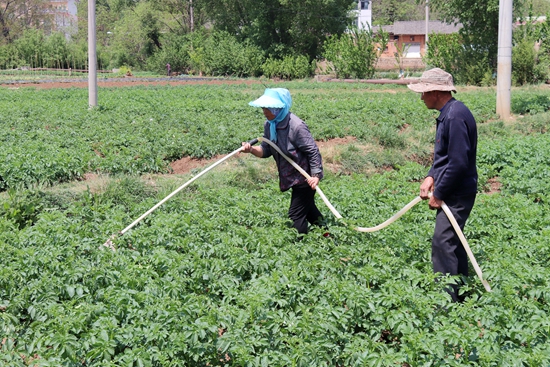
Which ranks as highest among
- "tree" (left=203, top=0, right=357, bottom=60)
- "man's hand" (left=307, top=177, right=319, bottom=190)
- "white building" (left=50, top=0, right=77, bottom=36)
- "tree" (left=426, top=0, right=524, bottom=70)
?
"white building" (left=50, top=0, right=77, bottom=36)

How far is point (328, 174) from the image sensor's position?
442 inches

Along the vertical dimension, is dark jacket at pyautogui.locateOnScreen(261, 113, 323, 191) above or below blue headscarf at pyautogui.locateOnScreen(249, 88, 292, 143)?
below

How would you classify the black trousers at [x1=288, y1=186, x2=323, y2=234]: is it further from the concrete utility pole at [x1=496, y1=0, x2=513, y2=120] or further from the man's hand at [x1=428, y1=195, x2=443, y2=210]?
the concrete utility pole at [x1=496, y1=0, x2=513, y2=120]

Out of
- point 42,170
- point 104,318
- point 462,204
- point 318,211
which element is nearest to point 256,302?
point 104,318

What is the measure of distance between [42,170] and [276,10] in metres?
42.8

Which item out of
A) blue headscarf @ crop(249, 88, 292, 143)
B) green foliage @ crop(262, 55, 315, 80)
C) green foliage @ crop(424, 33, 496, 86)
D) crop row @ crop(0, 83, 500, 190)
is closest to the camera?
blue headscarf @ crop(249, 88, 292, 143)

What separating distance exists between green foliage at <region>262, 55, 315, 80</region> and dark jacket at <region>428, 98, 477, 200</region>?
42044mm

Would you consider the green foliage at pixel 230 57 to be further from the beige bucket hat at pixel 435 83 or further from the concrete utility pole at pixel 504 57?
the beige bucket hat at pixel 435 83

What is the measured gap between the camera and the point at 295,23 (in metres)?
49.8

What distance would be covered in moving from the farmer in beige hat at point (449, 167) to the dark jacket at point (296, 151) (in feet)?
4.64

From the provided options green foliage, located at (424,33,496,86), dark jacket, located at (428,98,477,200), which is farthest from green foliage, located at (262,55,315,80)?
dark jacket, located at (428,98,477,200)

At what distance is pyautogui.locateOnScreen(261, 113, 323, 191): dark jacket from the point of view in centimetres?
657

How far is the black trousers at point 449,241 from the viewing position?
17.7 ft

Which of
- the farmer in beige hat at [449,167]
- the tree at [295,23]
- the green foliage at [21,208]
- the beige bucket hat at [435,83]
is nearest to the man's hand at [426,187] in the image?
the farmer in beige hat at [449,167]
